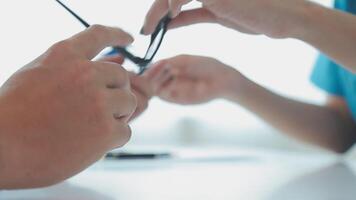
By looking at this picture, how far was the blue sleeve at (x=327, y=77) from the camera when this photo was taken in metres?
1.21

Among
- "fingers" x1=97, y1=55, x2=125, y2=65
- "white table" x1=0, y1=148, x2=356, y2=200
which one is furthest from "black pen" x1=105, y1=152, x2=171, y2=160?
"fingers" x1=97, y1=55, x2=125, y2=65

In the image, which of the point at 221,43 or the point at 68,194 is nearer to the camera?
the point at 68,194

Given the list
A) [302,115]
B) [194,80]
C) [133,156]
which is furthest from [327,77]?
[133,156]

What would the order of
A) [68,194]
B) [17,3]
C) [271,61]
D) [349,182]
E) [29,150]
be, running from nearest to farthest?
[29,150]
[68,194]
[349,182]
[17,3]
[271,61]

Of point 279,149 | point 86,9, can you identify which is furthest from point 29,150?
point 279,149

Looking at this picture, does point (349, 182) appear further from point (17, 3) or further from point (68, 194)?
point (17, 3)

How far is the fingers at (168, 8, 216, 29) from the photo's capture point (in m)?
0.82

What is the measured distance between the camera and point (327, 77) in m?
1.23

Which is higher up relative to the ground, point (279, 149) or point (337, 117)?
point (337, 117)

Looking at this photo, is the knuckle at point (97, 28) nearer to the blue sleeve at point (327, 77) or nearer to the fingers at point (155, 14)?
the fingers at point (155, 14)

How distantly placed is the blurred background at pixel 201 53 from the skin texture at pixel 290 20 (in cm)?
57

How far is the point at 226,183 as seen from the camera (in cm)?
75

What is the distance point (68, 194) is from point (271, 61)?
2.87 feet

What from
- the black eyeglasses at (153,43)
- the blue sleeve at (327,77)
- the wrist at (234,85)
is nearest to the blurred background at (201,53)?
the blue sleeve at (327,77)
